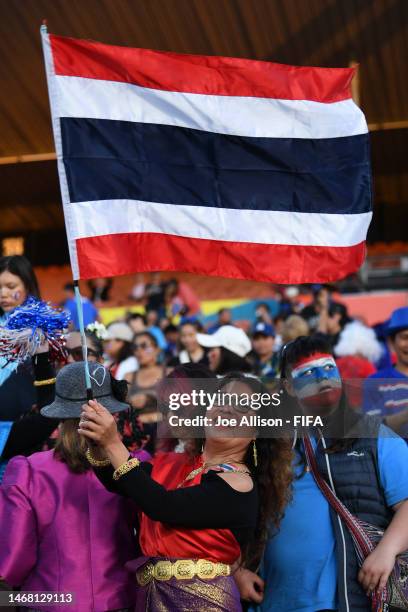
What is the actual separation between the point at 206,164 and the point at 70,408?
1376mm

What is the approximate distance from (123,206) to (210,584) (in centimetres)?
161

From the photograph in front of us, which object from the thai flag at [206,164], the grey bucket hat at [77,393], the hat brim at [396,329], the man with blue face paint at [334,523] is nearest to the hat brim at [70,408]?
the grey bucket hat at [77,393]

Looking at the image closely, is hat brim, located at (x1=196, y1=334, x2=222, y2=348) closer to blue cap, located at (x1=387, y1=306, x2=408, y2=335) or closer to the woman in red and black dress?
blue cap, located at (x1=387, y1=306, x2=408, y2=335)

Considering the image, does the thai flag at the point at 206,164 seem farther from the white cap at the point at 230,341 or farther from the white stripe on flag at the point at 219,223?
the white cap at the point at 230,341

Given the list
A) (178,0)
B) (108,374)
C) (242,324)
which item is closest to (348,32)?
(178,0)

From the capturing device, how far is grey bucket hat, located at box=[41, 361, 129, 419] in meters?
3.33

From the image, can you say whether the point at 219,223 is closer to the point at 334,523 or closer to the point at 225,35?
the point at 334,523

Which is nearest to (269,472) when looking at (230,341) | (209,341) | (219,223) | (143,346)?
(219,223)

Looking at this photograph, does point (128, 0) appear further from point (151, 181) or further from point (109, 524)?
point (109, 524)

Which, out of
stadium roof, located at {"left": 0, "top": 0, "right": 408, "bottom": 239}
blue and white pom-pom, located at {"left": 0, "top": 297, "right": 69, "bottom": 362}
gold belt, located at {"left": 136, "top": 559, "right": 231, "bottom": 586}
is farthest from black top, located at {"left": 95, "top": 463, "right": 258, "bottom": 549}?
stadium roof, located at {"left": 0, "top": 0, "right": 408, "bottom": 239}

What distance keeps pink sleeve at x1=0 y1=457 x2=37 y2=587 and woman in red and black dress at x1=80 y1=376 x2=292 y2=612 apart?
40cm

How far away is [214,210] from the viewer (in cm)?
→ 401

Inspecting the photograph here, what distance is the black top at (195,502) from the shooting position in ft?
9.79

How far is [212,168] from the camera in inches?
159
